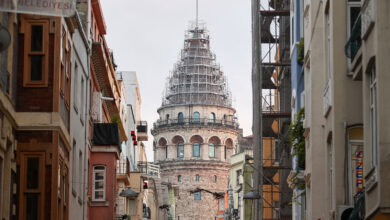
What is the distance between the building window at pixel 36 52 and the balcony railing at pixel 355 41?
6.17 m

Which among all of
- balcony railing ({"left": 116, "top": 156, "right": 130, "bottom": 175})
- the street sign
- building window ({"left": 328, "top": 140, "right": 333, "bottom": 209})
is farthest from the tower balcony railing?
the street sign

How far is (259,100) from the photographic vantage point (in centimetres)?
4178

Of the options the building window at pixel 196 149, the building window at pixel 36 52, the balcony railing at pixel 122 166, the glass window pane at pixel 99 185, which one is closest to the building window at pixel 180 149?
the building window at pixel 196 149

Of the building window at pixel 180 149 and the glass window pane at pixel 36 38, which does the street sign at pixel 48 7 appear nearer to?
the glass window pane at pixel 36 38

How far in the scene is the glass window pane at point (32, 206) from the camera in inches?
875

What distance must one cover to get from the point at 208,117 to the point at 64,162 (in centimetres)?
12056

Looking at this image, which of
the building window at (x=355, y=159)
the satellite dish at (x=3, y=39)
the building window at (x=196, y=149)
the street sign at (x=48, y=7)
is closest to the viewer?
the street sign at (x=48, y=7)

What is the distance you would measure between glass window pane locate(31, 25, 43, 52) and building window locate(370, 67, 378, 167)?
25.4ft

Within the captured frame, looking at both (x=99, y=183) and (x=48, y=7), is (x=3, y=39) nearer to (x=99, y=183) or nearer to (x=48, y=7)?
(x=48, y=7)

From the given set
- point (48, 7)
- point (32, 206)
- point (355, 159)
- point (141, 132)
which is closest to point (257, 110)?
point (355, 159)

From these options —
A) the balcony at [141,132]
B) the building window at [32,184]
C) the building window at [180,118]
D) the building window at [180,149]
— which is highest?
the building window at [180,118]

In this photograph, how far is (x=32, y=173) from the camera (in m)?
22.4

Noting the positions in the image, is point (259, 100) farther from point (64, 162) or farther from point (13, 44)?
point (13, 44)

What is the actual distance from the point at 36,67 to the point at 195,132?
123 meters
